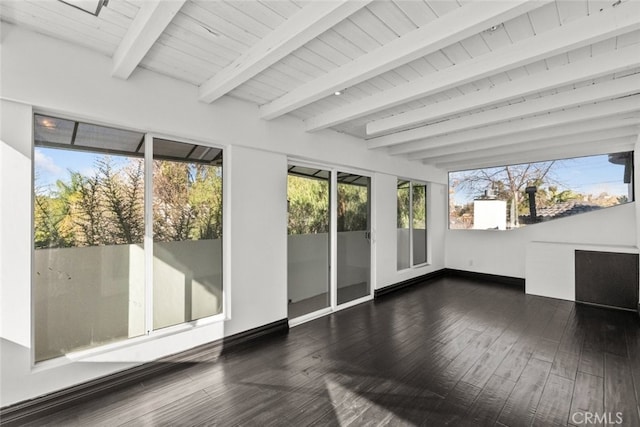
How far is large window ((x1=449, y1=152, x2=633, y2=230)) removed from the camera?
486cm

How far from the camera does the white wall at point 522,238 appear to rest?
481 cm

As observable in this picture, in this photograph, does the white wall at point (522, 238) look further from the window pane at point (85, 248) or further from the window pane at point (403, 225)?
the window pane at point (85, 248)

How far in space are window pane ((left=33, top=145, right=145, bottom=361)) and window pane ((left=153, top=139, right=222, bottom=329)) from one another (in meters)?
0.15

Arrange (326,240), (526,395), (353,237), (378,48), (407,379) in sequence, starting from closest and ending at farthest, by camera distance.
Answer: (378,48), (526,395), (407,379), (326,240), (353,237)

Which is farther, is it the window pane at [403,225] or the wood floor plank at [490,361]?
the window pane at [403,225]

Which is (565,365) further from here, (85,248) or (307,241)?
(85,248)

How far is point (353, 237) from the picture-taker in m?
4.76

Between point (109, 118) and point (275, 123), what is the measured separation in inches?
66.1

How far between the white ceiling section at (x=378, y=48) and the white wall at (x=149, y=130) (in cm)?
17

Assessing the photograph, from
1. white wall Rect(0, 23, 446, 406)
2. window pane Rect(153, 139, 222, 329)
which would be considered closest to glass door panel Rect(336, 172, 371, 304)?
white wall Rect(0, 23, 446, 406)

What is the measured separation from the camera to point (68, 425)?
1975 mm

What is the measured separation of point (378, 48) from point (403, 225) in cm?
414

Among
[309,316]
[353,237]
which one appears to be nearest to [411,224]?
[353,237]

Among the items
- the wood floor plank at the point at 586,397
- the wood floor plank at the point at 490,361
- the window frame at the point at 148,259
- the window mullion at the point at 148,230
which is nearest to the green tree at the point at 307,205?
the window frame at the point at 148,259
